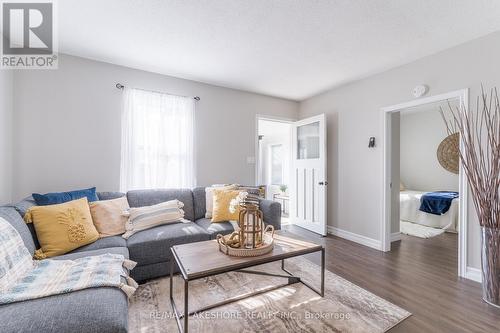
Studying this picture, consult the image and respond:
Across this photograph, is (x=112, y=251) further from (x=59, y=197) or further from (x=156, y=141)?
(x=156, y=141)

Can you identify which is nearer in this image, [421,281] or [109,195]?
[421,281]

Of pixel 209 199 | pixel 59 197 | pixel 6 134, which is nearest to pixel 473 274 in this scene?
pixel 209 199

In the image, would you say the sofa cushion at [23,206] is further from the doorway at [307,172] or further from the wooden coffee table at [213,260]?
the doorway at [307,172]

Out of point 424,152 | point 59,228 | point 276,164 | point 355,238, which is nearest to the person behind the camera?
point 59,228

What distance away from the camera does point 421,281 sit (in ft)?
7.44

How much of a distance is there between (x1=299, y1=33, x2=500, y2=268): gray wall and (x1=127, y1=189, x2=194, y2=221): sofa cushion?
240 cm

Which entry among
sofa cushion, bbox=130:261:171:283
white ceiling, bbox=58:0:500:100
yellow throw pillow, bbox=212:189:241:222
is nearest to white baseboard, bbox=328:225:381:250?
yellow throw pillow, bbox=212:189:241:222

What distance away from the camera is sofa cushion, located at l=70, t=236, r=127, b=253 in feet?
6.44

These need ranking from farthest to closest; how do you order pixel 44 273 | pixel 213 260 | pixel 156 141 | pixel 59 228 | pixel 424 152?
pixel 424 152, pixel 156 141, pixel 59 228, pixel 213 260, pixel 44 273

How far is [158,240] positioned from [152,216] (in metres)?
0.40

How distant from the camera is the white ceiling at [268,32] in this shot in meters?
1.87

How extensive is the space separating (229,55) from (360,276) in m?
2.83

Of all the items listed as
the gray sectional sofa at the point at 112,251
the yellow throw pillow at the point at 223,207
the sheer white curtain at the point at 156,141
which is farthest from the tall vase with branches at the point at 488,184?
the sheer white curtain at the point at 156,141

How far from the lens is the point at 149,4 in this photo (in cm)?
185
